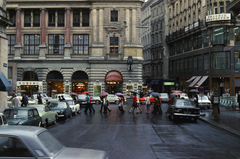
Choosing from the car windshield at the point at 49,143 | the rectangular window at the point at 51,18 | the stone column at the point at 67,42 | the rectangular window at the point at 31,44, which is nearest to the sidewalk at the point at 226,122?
the car windshield at the point at 49,143

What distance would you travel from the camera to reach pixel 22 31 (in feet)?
169

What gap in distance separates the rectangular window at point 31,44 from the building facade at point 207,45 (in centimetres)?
2894

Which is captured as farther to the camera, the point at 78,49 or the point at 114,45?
the point at 78,49

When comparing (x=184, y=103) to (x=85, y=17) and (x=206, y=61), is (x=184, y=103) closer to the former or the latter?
(x=85, y=17)

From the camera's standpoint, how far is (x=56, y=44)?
51781 millimetres

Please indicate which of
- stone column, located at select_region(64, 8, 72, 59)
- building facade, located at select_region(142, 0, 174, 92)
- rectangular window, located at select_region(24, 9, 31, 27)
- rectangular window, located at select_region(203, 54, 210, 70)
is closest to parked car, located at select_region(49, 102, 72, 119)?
stone column, located at select_region(64, 8, 72, 59)

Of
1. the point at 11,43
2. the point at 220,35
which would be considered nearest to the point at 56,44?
the point at 11,43

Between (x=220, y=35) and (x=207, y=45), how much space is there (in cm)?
317

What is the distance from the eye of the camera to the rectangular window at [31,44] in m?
51.7

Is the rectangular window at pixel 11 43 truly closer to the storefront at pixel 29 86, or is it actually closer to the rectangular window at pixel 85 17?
the storefront at pixel 29 86

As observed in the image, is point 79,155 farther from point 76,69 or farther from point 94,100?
point 76,69

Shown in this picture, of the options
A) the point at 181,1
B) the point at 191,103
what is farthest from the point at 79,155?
the point at 181,1

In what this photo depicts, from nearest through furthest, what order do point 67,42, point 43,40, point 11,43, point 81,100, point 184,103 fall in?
point 184,103 < point 81,100 < point 67,42 < point 43,40 < point 11,43

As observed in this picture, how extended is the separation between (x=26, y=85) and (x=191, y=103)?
34.7 m
